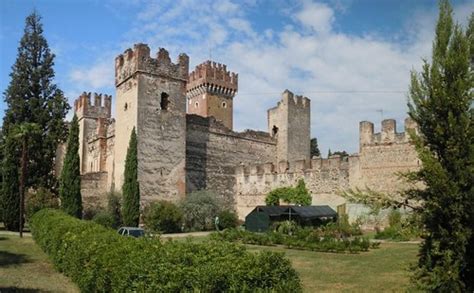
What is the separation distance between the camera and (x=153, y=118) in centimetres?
3462

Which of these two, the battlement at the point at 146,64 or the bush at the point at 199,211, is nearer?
the bush at the point at 199,211

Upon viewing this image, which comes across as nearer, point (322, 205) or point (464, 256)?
point (464, 256)

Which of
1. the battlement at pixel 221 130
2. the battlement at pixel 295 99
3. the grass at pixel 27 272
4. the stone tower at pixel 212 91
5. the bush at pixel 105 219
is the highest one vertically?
the stone tower at pixel 212 91

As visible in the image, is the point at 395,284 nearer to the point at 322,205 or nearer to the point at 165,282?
the point at 165,282

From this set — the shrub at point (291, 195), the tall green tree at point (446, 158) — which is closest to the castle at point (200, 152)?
the shrub at point (291, 195)

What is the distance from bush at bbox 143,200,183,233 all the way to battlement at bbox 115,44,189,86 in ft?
32.8

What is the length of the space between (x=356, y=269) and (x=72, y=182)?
21530mm

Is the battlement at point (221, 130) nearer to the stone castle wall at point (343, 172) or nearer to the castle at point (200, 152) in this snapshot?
the castle at point (200, 152)

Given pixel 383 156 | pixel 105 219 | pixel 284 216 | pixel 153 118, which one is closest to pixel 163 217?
pixel 105 219

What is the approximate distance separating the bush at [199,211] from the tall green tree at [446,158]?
25110mm

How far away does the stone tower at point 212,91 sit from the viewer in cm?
5209

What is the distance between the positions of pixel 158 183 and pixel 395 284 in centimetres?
2429

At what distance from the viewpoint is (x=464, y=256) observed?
26.8 feet

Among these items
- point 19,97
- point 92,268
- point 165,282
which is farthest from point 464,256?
point 19,97
